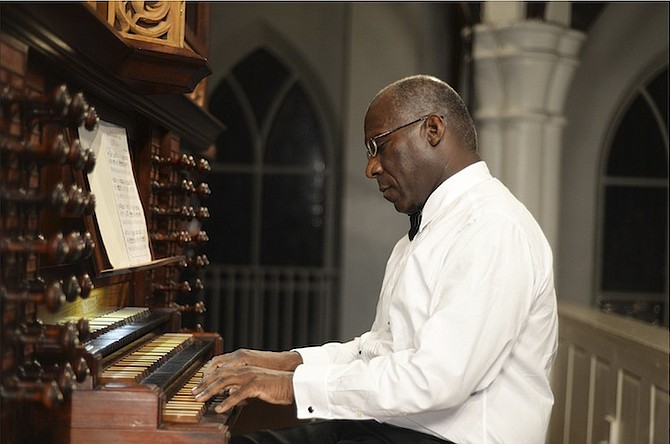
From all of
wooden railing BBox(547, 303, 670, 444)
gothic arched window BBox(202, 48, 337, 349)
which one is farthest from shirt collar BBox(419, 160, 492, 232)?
gothic arched window BBox(202, 48, 337, 349)

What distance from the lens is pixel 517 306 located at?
7.78 feet

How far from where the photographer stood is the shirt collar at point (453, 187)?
8.64ft

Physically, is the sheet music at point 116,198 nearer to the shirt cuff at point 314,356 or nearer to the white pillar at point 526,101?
the shirt cuff at point 314,356

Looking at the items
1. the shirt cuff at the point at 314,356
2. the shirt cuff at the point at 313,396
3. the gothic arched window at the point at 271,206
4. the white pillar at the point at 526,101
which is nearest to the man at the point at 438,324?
the shirt cuff at the point at 313,396

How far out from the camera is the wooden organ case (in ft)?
6.42

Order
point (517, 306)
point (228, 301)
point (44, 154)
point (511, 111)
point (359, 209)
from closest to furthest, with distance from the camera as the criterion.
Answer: point (44, 154), point (517, 306), point (511, 111), point (359, 209), point (228, 301)

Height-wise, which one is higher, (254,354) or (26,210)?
(26,210)

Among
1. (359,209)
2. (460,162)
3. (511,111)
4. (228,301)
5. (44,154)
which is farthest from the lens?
(228,301)

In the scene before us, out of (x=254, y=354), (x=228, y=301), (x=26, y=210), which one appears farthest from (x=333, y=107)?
(x=26, y=210)

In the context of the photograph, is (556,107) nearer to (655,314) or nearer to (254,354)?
(655,314)

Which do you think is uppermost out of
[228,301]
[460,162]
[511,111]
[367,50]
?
[367,50]

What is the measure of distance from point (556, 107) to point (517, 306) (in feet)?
14.5

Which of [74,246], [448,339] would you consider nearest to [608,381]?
[448,339]

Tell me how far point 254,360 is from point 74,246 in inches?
34.5
